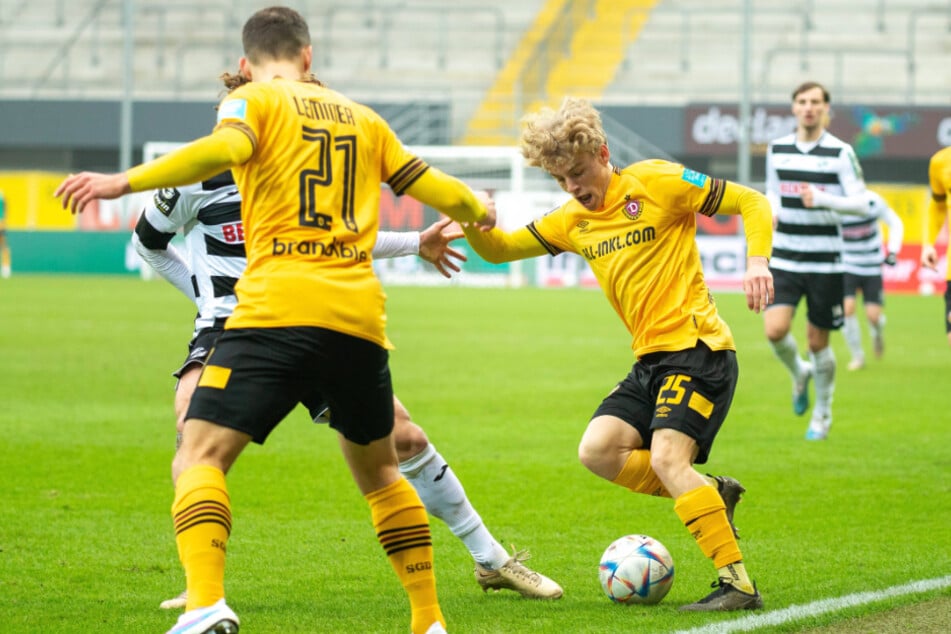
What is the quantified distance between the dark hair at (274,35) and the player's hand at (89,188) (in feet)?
2.28

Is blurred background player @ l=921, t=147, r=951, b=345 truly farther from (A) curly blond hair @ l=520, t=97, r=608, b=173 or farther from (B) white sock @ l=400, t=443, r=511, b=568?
(B) white sock @ l=400, t=443, r=511, b=568

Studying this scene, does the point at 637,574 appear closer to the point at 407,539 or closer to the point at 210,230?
the point at 407,539

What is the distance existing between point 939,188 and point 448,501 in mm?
4917

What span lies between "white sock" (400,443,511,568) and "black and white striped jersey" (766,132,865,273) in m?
5.24

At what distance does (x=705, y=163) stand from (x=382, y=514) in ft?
104

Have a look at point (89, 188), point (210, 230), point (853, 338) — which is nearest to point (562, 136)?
point (210, 230)

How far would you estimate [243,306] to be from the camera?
412 cm

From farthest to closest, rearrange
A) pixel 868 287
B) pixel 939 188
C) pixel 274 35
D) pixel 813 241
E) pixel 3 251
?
pixel 3 251 → pixel 868 287 → pixel 813 241 → pixel 939 188 → pixel 274 35

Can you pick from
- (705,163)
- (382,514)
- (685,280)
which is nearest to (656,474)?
(685,280)

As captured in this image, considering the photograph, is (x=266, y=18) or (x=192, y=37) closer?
(x=266, y=18)

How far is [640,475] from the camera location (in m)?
5.51


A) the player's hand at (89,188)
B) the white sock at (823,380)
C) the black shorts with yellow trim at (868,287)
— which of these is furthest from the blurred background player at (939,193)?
the black shorts with yellow trim at (868,287)

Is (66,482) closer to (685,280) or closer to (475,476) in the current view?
(475,476)

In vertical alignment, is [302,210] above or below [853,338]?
above
